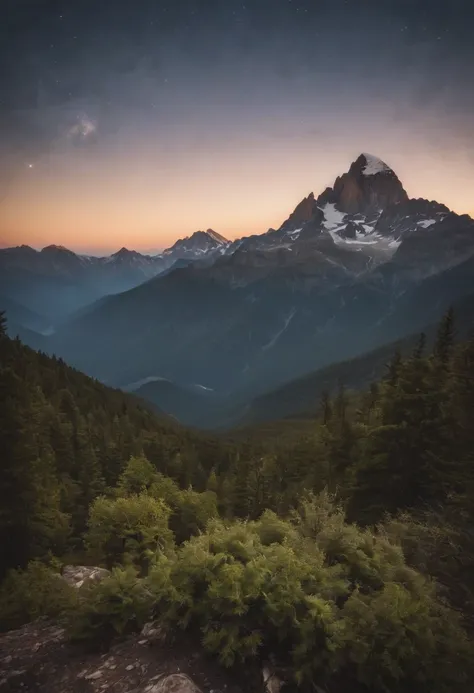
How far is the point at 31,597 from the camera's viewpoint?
15.5m

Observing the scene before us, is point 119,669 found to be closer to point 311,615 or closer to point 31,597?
point 311,615

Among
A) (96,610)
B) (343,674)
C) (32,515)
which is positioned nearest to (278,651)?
(343,674)

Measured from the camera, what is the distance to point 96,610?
9.88 metres

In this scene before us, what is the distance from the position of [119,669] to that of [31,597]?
30.0 ft

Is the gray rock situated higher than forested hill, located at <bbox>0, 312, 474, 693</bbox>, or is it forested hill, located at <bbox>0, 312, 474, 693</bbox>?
forested hill, located at <bbox>0, 312, 474, 693</bbox>

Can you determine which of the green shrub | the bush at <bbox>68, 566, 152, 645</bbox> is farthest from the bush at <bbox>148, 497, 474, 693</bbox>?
the green shrub

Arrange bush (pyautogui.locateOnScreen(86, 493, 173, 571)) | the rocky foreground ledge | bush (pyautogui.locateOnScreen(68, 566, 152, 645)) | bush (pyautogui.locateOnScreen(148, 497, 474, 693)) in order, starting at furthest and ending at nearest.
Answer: bush (pyautogui.locateOnScreen(86, 493, 173, 571)), bush (pyautogui.locateOnScreen(68, 566, 152, 645)), the rocky foreground ledge, bush (pyautogui.locateOnScreen(148, 497, 474, 693))

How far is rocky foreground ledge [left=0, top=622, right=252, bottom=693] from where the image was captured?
27.1 feet

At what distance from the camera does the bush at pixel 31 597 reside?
45.0ft

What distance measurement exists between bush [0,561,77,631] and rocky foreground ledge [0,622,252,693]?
91.0 inches

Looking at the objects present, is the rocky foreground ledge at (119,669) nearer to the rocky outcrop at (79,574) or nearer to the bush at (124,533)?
the bush at (124,533)

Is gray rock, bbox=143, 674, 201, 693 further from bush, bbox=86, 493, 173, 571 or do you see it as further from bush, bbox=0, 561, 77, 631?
bush, bbox=86, 493, 173, 571

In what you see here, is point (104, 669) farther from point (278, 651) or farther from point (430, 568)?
point (430, 568)

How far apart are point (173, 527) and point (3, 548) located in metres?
13.0
